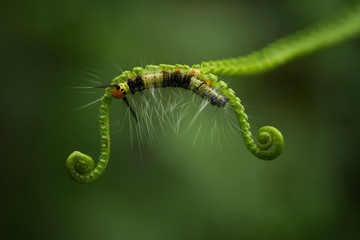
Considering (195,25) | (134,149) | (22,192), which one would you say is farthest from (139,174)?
(195,25)

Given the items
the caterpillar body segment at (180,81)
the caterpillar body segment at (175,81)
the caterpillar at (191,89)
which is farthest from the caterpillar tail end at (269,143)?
the caterpillar body segment at (175,81)

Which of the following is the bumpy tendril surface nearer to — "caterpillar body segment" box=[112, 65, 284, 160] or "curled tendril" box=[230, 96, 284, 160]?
"caterpillar body segment" box=[112, 65, 284, 160]

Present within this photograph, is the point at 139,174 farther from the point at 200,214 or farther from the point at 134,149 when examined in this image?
the point at 200,214

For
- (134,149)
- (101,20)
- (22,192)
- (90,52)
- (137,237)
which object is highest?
(101,20)

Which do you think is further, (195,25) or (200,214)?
(195,25)

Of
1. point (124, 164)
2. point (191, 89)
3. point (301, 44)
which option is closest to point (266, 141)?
point (191, 89)
